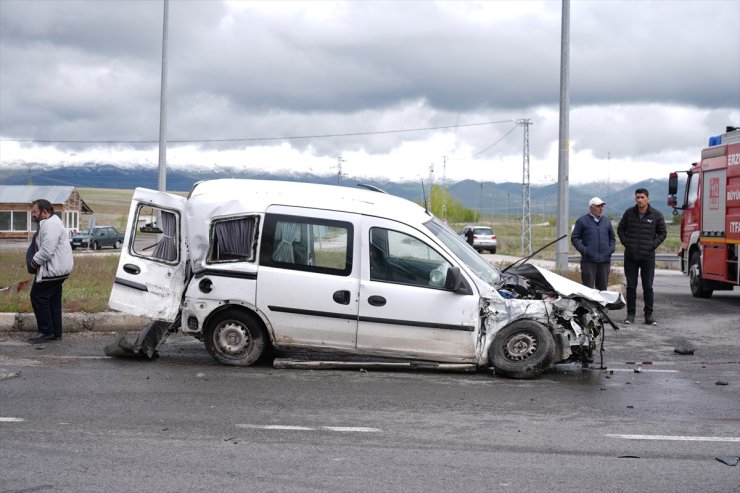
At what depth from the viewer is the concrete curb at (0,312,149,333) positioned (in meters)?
11.8

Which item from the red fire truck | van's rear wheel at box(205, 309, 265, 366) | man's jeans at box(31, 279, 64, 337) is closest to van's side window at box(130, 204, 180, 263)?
van's rear wheel at box(205, 309, 265, 366)

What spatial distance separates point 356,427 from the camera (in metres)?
6.77

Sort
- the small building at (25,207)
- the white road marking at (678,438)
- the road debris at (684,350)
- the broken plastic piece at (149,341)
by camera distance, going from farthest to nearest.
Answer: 1. the small building at (25,207)
2. the road debris at (684,350)
3. the broken plastic piece at (149,341)
4. the white road marking at (678,438)

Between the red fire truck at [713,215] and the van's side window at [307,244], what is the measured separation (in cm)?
958

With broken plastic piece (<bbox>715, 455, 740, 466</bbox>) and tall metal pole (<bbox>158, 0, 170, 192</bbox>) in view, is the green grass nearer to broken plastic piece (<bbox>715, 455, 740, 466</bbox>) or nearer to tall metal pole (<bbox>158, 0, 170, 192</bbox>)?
tall metal pole (<bbox>158, 0, 170, 192</bbox>)

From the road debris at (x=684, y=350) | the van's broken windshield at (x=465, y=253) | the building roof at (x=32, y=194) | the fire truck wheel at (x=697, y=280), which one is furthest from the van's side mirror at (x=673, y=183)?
the building roof at (x=32, y=194)

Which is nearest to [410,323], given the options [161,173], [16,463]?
[16,463]

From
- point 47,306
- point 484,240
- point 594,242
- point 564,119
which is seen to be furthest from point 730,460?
point 484,240

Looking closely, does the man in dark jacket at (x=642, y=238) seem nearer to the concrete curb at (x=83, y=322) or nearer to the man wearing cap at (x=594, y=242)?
the man wearing cap at (x=594, y=242)

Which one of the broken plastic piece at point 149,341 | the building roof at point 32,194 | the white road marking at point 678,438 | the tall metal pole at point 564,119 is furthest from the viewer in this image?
the building roof at point 32,194

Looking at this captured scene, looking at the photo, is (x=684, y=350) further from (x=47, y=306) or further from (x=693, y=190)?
(x=693, y=190)

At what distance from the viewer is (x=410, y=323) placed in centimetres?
899

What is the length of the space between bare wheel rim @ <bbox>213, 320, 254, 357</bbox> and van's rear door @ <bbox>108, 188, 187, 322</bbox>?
1.74 feet

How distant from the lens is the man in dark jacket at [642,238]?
13.3 meters
